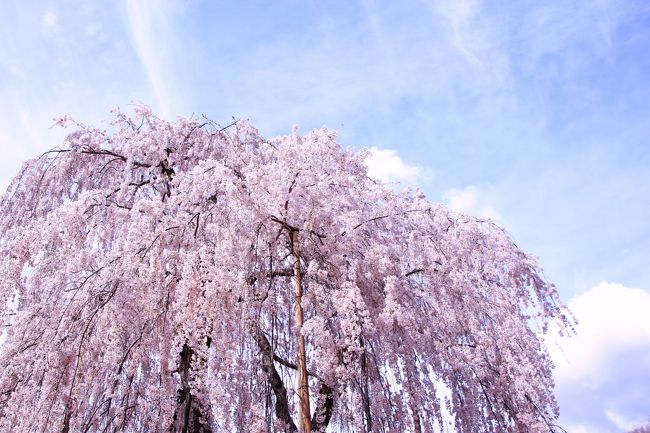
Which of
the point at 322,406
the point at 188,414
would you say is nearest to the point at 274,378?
the point at 188,414

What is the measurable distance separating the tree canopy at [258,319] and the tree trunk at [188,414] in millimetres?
25

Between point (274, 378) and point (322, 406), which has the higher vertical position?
point (274, 378)

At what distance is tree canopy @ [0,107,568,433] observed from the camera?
439 cm

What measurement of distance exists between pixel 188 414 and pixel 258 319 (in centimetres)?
123

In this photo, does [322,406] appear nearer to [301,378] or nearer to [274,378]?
[301,378]

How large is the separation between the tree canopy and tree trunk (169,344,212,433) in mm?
25

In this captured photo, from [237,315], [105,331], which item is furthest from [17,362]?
[237,315]

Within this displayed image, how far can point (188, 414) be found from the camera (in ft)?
16.1

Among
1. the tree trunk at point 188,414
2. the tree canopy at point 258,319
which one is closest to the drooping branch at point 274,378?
the tree canopy at point 258,319

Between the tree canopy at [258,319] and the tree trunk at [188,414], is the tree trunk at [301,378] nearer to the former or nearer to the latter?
the tree canopy at [258,319]

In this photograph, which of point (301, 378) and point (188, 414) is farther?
point (188, 414)

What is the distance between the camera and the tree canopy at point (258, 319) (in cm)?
439

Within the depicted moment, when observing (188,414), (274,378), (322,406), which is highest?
(274,378)

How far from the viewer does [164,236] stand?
485 cm
